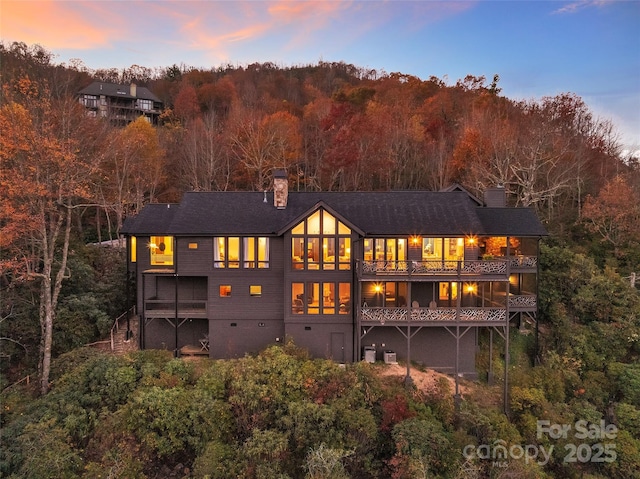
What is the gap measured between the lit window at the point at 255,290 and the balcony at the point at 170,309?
2.52m

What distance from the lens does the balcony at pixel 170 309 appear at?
19.2m

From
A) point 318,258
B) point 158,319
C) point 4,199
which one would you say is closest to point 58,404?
point 158,319

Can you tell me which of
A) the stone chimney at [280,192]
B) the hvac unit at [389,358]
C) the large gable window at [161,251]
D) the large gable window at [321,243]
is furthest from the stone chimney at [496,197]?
the large gable window at [161,251]

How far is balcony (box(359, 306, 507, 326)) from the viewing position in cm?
1802

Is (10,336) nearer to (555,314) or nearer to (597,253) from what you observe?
(555,314)

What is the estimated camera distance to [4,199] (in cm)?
1686

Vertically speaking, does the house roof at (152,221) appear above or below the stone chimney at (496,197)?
below

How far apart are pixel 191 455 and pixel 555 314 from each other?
20350 millimetres

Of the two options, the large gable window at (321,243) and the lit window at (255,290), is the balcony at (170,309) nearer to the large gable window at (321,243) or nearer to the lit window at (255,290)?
the lit window at (255,290)

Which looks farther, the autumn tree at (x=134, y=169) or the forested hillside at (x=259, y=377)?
the autumn tree at (x=134, y=169)

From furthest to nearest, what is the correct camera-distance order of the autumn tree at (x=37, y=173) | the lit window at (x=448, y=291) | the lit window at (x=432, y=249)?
the lit window at (x=448, y=291), the lit window at (x=432, y=249), the autumn tree at (x=37, y=173)

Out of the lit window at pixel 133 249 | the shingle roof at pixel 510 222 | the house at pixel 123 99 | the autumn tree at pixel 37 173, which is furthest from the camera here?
the house at pixel 123 99

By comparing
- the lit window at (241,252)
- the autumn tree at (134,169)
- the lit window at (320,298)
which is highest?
the autumn tree at (134,169)

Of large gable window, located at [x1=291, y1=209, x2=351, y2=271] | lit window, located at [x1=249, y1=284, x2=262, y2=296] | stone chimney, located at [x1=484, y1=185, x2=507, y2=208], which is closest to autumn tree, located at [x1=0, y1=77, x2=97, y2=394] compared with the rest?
lit window, located at [x1=249, y1=284, x2=262, y2=296]
